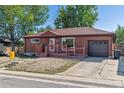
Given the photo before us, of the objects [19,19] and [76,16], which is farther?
[76,16]

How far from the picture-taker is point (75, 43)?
24312 millimetres

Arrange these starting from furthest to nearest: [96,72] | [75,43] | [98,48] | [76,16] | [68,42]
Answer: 1. [76,16]
2. [68,42]
3. [75,43]
4. [98,48]
5. [96,72]

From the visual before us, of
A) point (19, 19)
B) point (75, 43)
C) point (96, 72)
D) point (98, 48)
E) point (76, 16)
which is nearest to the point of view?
point (96, 72)

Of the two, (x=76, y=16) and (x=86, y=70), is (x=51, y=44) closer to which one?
(x=86, y=70)

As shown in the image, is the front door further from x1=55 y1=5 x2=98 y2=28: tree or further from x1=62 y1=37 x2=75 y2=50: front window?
x1=55 y1=5 x2=98 y2=28: tree

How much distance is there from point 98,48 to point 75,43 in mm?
2828

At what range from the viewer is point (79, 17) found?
46.2m

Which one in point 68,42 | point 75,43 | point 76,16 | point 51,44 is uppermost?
point 76,16

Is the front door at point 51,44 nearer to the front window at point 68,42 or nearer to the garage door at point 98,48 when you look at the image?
the front window at point 68,42

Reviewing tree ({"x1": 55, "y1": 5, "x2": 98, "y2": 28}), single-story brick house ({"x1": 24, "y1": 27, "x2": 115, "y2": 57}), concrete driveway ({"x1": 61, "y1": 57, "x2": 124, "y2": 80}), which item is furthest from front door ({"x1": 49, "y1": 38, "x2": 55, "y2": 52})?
tree ({"x1": 55, "y1": 5, "x2": 98, "y2": 28})

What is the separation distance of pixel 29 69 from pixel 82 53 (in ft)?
33.5

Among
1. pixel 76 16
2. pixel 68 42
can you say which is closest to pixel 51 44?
pixel 68 42

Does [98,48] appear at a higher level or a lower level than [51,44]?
lower
